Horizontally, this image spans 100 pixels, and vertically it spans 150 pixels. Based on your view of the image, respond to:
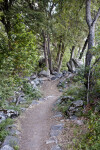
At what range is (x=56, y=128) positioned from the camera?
5.11 meters

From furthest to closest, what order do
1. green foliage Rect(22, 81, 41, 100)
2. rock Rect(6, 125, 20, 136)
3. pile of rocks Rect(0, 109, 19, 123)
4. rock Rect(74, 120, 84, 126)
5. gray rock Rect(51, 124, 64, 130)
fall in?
green foliage Rect(22, 81, 41, 100) → pile of rocks Rect(0, 109, 19, 123) → gray rock Rect(51, 124, 64, 130) → rock Rect(74, 120, 84, 126) → rock Rect(6, 125, 20, 136)

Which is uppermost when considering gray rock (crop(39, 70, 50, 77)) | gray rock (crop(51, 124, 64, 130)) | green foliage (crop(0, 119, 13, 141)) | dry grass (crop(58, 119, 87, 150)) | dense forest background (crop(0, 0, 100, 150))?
dense forest background (crop(0, 0, 100, 150))

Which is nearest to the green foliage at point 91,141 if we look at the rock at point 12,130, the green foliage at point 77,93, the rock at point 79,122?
the rock at point 79,122

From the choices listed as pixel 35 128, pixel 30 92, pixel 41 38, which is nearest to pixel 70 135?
pixel 35 128

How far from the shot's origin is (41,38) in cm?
1507

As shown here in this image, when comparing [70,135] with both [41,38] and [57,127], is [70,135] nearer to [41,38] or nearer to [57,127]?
[57,127]

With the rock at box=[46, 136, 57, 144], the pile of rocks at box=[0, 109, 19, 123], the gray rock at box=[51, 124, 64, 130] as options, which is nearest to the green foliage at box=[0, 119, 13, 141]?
the pile of rocks at box=[0, 109, 19, 123]

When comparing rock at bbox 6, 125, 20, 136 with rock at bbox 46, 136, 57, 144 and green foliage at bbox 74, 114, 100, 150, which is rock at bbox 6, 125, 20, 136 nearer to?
rock at bbox 46, 136, 57, 144

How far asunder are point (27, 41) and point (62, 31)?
8.90 meters

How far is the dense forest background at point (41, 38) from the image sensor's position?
19.9 feet

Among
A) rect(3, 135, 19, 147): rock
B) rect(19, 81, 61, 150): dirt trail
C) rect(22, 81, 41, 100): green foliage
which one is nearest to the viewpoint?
rect(3, 135, 19, 147): rock

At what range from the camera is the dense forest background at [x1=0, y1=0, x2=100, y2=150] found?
6074 mm

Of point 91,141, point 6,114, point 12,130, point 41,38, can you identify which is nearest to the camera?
point 91,141

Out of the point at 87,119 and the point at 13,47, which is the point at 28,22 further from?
the point at 87,119
